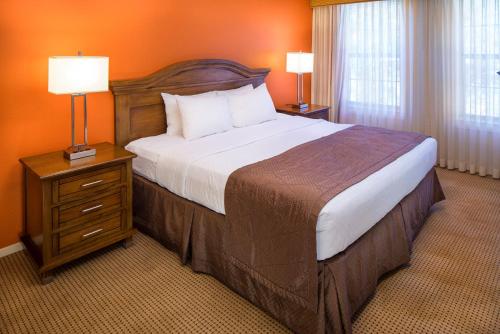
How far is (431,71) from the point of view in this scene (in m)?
4.20

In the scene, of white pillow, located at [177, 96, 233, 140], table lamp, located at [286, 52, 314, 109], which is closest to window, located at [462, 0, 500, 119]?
table lamp, located at [286, 52, 314, 109]

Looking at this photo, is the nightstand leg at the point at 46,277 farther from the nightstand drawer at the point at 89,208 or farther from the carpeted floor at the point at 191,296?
the nightstand drawer at the point at 89,208

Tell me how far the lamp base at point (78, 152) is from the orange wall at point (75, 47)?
1.15ft

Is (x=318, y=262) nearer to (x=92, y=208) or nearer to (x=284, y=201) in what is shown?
(x=284, y=201)

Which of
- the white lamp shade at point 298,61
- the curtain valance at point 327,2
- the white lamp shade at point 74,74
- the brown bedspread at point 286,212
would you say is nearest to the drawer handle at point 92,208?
Result: the white lamp shade at point 74,74

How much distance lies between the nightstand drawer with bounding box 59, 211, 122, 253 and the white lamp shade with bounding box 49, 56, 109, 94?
0.87 m

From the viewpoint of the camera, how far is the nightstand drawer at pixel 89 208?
2.34 meters

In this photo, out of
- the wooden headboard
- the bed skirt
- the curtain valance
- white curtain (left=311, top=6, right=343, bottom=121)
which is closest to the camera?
the bed skirt

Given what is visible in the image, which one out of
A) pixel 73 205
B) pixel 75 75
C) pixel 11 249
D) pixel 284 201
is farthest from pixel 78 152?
pixel 284 201

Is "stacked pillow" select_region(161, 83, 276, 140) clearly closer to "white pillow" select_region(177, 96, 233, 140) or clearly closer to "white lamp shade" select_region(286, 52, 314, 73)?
"white pillow" select_region(177, 96, 233, 140)

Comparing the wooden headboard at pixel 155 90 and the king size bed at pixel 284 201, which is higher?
the wooden headboard at pixel 155 90

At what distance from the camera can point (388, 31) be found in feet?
14.5

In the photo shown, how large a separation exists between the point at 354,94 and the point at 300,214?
3.48 meters

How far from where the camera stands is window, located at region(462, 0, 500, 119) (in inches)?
147
